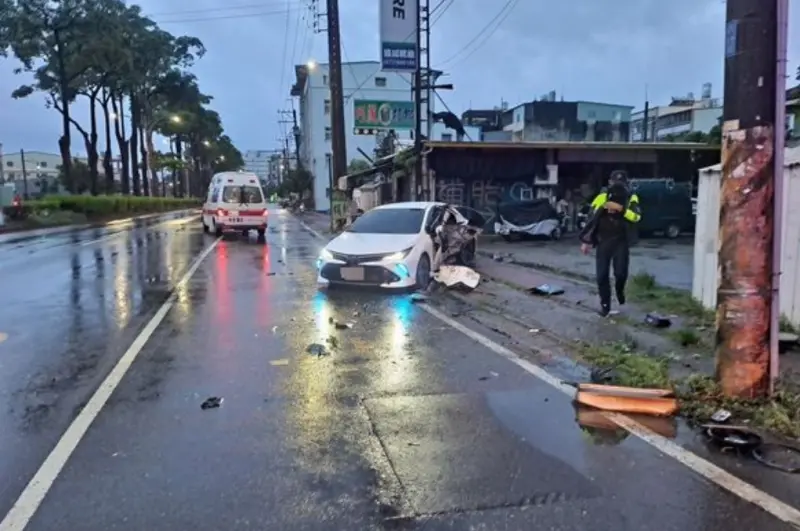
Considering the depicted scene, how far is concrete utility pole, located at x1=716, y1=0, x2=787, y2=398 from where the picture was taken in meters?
4.93

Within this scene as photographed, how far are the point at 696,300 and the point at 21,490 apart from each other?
8.44 metres

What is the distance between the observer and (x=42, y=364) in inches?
262

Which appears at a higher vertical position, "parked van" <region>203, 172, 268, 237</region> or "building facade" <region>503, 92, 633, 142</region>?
"building facade" <region>503, 92, 633, 142</region>

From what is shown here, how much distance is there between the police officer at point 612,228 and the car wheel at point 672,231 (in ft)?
52.8

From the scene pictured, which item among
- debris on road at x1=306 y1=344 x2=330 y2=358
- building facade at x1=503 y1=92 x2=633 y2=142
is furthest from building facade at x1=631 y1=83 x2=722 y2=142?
debris on road at x1=306 y1=344 x2=330 y2=358

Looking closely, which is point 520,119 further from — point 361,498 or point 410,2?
point 361,498

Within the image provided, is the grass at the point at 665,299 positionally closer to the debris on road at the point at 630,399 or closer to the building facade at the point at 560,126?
the debris on road at the point at 630,399

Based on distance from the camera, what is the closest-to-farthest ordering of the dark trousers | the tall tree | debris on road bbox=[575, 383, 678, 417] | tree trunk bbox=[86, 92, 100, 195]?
debris on road bbox=[575, 383, 678, 417] < the dark trousers < the tall tree < tree trunk bbox=[86, 92, 100, 195]

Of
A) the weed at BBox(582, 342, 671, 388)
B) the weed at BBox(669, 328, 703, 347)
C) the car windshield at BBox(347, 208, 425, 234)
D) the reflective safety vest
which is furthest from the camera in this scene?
the car windshield at BBox(347, 208, 425, 234)

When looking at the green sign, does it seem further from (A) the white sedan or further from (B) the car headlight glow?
(B) the car headlight glow

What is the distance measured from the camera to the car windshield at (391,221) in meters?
12.3

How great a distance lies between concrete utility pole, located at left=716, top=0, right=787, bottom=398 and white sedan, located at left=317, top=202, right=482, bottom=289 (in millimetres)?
6380

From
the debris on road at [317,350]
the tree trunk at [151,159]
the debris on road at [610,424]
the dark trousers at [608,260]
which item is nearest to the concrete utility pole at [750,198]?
the debris on road at [610,424]

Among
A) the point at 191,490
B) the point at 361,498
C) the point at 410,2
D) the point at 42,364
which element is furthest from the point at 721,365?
the point at 410,2
